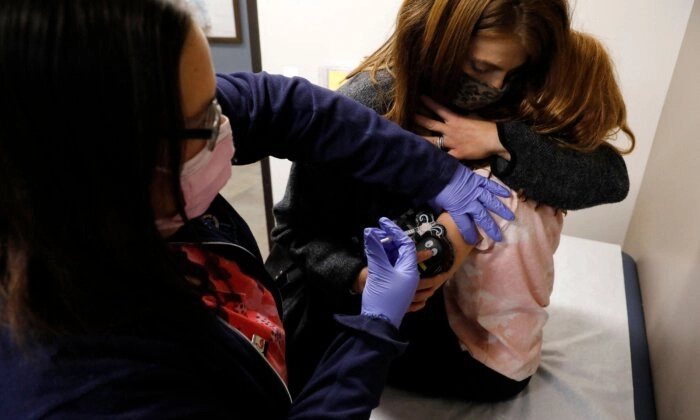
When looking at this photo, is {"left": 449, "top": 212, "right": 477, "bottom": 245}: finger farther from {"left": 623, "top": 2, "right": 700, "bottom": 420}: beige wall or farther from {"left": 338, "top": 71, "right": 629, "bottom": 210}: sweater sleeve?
{"left": 623, "top": 2, "right": 700, "bottom": 420}: beige wall

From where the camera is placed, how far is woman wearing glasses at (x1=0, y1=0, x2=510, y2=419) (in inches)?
18.1

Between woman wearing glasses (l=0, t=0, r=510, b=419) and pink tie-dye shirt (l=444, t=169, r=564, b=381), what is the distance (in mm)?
364

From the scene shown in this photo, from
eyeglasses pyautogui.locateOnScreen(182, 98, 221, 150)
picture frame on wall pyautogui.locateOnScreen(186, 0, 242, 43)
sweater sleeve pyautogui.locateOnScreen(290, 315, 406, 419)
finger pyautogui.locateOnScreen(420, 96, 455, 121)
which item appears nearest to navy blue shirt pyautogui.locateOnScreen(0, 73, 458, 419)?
sweater sleeve pyautogui.locateOnScreen(290, 315, 406, 419)

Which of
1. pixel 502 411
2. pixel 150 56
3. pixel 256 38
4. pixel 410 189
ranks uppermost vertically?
pixel 150 56

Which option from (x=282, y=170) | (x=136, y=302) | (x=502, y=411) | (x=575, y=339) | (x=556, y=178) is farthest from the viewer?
(x=282, y=170)

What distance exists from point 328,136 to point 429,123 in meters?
0.26

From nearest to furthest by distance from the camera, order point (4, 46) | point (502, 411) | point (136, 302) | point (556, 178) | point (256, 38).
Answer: point (4, 46), point (136, 302), point (556, 178), point (502, 411), point (256, 38)

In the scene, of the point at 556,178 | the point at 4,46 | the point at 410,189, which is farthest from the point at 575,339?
the point at 4,46

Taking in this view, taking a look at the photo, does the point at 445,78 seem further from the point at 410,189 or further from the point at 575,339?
the point at 575,339


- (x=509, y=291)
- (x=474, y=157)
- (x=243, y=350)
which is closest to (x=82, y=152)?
(x=243, y=350)

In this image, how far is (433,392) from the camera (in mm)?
1224

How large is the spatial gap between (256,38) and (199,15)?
1619 millimetres

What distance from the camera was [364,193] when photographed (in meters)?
1.10

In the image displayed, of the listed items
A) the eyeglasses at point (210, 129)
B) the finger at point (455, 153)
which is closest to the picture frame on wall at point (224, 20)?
the finger at point (455, 153)
